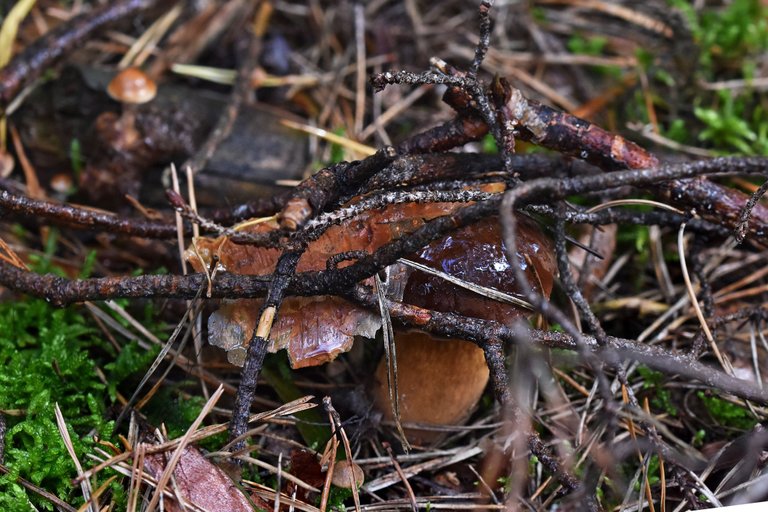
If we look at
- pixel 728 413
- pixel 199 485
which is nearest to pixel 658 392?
pixel 728 413

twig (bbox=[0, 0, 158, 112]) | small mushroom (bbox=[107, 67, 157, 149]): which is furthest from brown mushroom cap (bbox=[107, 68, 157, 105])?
twig (bbox=[0, 0, 158, 112])

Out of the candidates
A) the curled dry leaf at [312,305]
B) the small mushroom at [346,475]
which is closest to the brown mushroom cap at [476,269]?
the curled dry leaf at [312,305]

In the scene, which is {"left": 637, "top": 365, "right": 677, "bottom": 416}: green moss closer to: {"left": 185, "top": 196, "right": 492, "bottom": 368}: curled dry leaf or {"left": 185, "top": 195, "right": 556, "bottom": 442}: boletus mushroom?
{"left": 185, "top": 195, "right": 556, "bottom": 442}: boletus mushroom

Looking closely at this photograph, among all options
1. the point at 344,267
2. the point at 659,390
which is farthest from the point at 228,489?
the point at 659,390

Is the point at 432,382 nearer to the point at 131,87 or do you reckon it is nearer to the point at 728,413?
the point at 728,413

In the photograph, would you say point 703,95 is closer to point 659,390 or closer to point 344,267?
point 659,390
